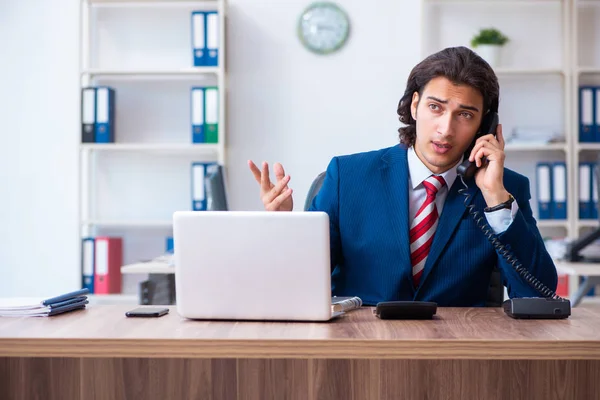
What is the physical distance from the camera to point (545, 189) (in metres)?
4.21

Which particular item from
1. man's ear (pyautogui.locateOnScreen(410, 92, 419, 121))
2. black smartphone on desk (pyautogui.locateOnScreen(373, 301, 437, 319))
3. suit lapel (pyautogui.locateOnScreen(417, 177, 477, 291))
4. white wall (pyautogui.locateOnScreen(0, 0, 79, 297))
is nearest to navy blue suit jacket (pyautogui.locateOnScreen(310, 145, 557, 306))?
suit lapel (pyautogui.locateOnScreen(417, 177, 477, 291))

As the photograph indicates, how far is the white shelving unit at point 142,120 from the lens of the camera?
14.8ft

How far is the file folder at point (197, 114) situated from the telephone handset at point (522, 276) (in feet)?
8.01

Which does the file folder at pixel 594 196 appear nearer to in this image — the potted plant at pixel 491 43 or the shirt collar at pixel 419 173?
the potted plant at pixel 491 43

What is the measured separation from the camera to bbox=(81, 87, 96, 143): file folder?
4.29 m

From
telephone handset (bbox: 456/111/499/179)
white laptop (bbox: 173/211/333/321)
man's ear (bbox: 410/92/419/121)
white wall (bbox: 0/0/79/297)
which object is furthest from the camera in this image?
white wall (bbox: 0/0/79/297)

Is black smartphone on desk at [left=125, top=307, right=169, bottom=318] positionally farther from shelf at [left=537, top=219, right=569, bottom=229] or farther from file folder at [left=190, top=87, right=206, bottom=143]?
shelf at [left=537, top=219, right=569, bottom=229]

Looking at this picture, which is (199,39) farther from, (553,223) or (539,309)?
(539,309)

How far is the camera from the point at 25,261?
459 cm

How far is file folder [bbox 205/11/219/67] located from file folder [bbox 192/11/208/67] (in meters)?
0.02

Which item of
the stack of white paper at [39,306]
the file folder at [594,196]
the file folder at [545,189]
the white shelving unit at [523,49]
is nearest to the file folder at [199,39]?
the white shelving unit at [523,49]

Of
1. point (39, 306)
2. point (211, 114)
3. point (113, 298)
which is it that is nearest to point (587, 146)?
point (211, 114)

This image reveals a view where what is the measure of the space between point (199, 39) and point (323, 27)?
721mm

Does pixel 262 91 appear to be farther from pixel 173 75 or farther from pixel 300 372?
pixel 300 372
